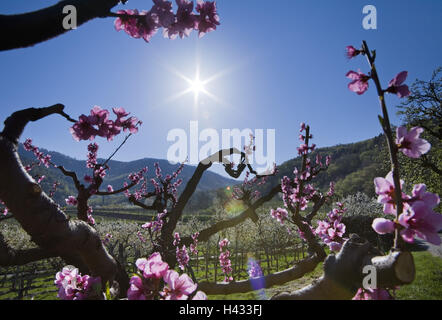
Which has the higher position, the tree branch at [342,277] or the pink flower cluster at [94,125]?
the pink flower cluster at [94,125]

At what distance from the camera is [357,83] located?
4.75ft

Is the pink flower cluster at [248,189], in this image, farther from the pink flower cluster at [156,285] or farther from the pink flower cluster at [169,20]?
the pink flower cluster at [156,285]

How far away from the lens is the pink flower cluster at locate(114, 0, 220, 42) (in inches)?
70.5

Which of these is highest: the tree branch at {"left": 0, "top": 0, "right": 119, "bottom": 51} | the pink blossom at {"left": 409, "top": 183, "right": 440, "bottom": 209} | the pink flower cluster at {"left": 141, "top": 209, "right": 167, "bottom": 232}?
the tree branch at {"left": 0, "top": 0, "right": 119, "bottom": 51}

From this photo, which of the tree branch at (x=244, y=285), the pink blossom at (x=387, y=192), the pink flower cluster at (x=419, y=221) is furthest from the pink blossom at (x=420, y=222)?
the tree branch at (x=244, y=285)

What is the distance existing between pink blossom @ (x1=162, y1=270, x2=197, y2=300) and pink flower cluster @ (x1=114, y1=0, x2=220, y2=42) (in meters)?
1.77

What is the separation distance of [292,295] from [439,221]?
76cm

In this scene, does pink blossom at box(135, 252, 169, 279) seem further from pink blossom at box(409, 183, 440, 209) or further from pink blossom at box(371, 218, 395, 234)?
pink blossom at box(409, 183, 440, 209)

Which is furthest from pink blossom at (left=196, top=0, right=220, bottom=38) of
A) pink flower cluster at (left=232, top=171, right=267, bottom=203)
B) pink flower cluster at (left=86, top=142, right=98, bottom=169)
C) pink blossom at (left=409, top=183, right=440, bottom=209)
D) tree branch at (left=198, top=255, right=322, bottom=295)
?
pink flower cluster at (left=86, top=142, right=98, bottom=169)

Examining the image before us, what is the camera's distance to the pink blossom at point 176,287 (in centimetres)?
113

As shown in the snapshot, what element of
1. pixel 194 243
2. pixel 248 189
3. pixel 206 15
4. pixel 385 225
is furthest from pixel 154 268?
pixel 248 189

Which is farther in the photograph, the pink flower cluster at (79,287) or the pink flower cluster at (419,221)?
the pink flower cluster at (79,287)

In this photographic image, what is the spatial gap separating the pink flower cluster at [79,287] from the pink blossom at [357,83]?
1.96 metres

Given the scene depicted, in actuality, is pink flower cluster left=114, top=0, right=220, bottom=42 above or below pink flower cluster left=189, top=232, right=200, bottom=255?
above
